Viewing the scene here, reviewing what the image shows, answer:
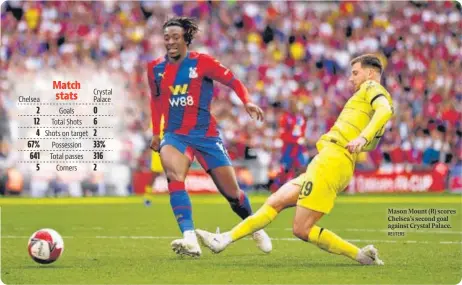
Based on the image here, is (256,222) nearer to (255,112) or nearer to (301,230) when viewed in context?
(301,230)

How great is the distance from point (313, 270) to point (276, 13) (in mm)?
19735

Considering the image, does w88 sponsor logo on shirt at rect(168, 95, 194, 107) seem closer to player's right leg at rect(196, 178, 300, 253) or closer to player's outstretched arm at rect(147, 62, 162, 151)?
player's outstretched arm at rect(147, 62, 162, 151)

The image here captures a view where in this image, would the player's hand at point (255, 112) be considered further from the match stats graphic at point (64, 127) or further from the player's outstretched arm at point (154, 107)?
the match stats graphic at point (64, 127)

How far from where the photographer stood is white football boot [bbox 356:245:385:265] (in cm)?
927

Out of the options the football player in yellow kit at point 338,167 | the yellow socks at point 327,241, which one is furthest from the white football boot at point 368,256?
the yellow socks at point 327,241

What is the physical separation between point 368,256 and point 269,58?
1828 centimetres

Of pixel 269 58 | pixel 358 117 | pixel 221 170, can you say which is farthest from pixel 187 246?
pixel 269 58

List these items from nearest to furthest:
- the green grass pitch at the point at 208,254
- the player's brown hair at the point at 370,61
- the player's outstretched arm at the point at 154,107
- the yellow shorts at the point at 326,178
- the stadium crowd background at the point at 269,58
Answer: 1. the green grass pitch at the point at 208,254
2. the yellow shorts at the point at 326,178
3. the player's brown hair at the point at 370,61
4. the player's outstretched arm at the point at 154,107
5. the stadium crowd background at the point at 269,58

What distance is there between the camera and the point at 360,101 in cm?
923

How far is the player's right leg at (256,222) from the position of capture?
373 inches

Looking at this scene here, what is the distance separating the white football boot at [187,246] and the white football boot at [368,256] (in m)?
1.50

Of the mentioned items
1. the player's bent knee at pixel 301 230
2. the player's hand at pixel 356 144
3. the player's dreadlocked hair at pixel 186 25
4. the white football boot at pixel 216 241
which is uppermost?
the player's dreadlocked hair at pixel 186 25

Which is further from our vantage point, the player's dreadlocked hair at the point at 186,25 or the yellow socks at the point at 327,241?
the player's dreadlocked hair at the point at 186,25

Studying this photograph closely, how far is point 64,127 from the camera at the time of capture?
52.3 feet
